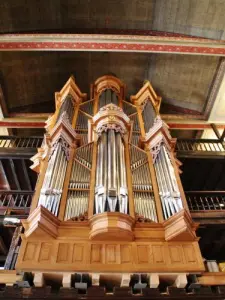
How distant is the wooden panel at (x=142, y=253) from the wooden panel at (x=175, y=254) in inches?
13.0

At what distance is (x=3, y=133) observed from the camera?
11023mm

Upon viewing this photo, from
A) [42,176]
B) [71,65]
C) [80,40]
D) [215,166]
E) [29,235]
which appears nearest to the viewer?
[29,235]

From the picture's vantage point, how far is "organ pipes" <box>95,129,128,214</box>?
13.7 feet

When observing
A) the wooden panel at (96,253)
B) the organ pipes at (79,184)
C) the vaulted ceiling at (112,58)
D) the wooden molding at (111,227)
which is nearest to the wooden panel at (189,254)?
the wooden molding at (111,227)

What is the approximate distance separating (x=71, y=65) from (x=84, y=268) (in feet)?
28.6

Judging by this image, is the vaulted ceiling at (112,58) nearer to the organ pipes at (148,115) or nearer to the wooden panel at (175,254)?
the organ pipes at (148,115)

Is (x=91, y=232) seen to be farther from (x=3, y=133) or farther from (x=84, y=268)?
(x=3, y=133)

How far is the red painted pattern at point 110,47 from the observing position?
7.68 m

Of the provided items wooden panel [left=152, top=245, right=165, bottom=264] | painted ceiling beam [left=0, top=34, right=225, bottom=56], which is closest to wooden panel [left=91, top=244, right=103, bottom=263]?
wooden panel [left=152, top=245, right=165, bottom=264]

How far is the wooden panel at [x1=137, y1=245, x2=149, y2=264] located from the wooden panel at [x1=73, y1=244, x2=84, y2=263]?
76 cm

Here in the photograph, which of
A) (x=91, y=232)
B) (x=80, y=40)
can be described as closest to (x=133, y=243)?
(x=91, y=232)

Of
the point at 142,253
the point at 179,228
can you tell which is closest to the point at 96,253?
the point at 142,253

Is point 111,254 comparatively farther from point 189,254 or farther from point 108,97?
point 108,97

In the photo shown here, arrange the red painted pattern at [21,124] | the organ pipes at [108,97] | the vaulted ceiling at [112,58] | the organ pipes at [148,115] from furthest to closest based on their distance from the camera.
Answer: the red painted pattern at [21,124] → the vaulted ceiling at [112,58] → the organ pipes at [108,97] → the organ pipes at [148,115]
